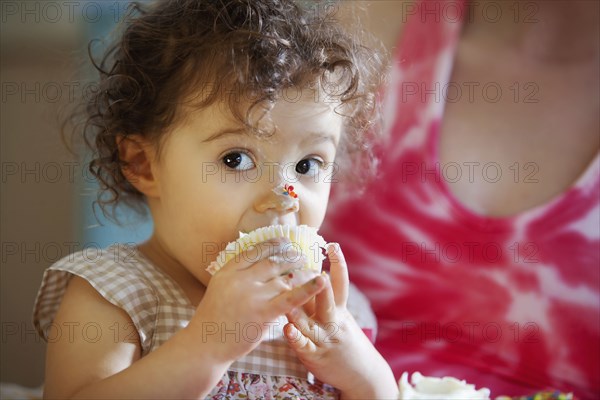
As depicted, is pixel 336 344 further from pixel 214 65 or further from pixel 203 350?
pixel 214 65

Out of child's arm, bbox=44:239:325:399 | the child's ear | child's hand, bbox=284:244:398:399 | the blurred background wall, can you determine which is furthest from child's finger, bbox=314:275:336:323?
the blurred background wall

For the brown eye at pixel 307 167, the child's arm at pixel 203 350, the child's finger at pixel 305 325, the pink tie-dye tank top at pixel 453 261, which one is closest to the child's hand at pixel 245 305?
the child's arm at pixel 203 350

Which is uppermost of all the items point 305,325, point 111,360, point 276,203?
point 276,203

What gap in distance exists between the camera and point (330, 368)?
3.54 feet

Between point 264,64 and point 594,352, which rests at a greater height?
point 264,64

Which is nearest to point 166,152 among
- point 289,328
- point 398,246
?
point 289,328

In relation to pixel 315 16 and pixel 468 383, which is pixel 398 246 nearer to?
pixel 468 383

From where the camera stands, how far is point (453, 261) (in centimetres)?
138

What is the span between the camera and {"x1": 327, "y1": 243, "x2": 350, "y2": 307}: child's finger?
1063 mm

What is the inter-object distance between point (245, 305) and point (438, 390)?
1.44 ft

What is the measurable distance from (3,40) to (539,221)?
1183 millimetres

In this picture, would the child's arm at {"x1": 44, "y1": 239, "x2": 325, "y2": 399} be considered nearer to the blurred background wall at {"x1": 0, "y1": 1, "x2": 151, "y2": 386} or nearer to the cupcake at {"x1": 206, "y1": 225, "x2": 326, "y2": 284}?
the cupcake at {"x1": 206, "y1": 225, "x2": 326, "y2": 284}

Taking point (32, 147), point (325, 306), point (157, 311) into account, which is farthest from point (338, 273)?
point (32, 147)

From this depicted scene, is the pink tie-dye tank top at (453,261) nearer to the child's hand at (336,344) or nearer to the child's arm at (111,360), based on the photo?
the child's hand at (336,344)
